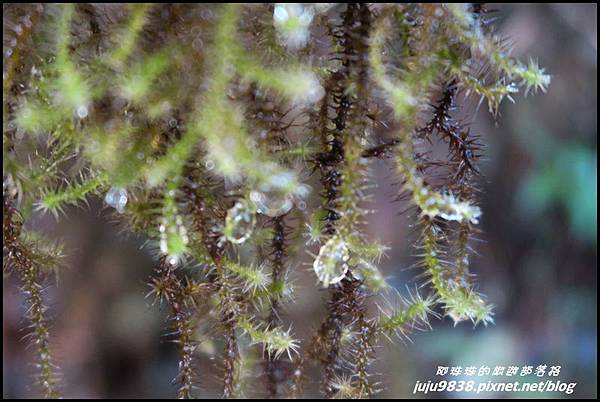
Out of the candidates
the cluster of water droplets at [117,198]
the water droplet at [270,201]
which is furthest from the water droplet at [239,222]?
the cluster of water droplets at [117,198]

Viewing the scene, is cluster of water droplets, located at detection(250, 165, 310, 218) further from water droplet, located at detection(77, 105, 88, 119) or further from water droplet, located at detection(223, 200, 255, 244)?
water droplet, located at detection(77, 105, 88, 119)

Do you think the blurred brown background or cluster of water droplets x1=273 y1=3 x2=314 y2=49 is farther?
the blurred brown background

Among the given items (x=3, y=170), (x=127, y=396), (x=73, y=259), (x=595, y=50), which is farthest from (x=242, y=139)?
(x=595, y=50)

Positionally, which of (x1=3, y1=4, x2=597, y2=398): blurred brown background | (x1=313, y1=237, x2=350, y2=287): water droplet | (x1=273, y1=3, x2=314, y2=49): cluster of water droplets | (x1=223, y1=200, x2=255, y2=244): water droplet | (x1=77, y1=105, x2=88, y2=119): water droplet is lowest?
(x1=313, y1=237, x2=350, y2=287): water droplet

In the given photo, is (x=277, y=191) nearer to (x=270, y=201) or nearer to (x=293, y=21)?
(x=270, y=201)

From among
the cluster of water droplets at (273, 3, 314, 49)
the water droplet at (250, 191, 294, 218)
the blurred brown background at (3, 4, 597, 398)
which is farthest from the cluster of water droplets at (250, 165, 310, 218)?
the blurred brown background at (3, 4, 597, 398)

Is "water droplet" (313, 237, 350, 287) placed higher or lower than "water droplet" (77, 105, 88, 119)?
lower

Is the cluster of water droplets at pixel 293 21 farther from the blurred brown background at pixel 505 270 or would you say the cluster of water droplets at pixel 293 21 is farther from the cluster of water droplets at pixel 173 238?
the blurred brown background at pixel 505 270
